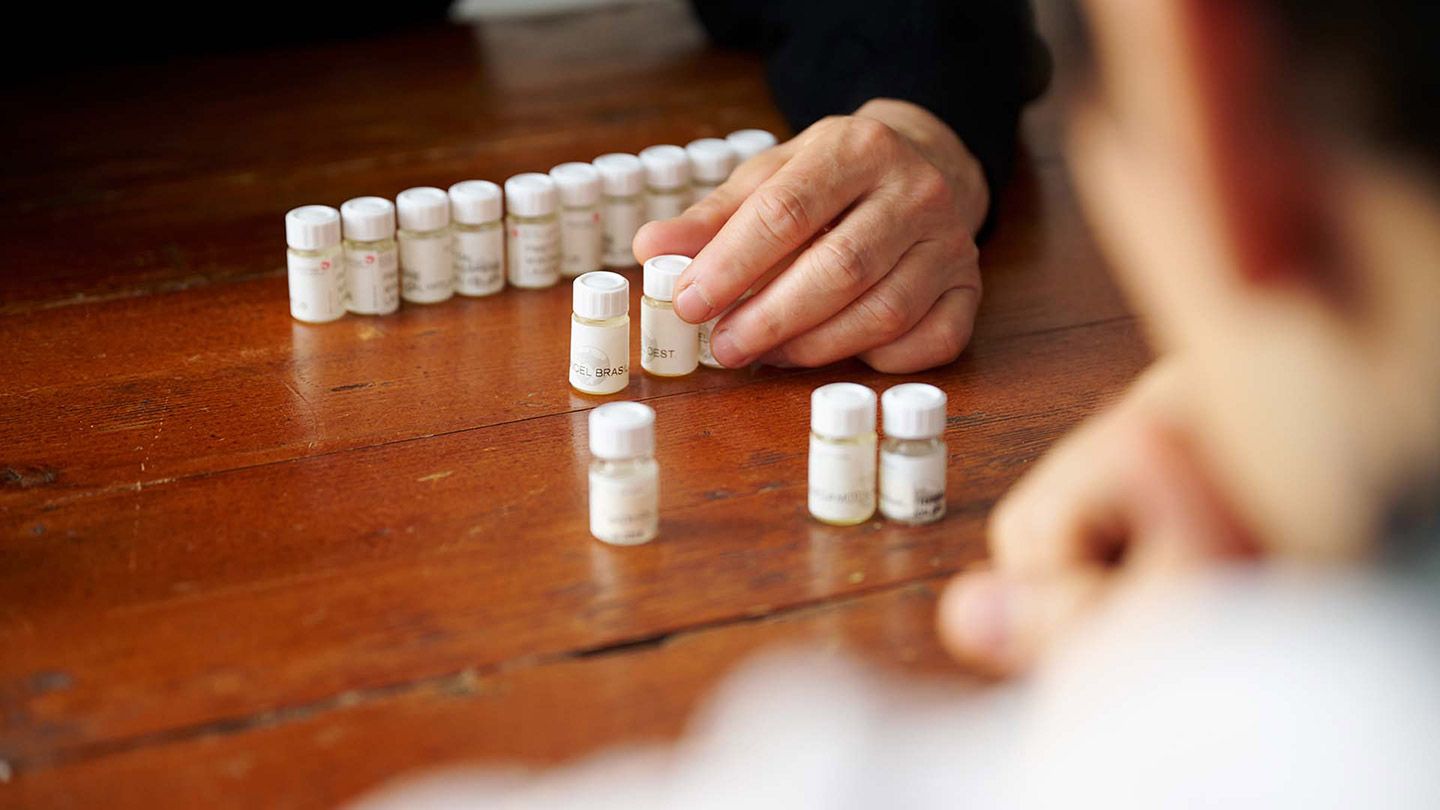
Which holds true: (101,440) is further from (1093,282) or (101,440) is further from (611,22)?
(611,22)

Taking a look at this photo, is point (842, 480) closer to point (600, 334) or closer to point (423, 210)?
point (600, 334)

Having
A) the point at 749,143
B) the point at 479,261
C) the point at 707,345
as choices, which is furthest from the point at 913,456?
the point at 749,143

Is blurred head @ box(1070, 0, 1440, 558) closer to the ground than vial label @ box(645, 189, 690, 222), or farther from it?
farther from it

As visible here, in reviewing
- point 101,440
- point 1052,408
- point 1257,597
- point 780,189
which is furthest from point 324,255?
point 1257,597

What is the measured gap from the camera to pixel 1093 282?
1315 mm

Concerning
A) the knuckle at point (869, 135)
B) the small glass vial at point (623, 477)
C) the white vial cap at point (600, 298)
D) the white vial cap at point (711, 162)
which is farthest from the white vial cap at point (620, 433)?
the white vial cap at point (711, 162)

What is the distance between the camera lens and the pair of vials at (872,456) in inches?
35.2

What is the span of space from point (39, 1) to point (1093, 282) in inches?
54.2

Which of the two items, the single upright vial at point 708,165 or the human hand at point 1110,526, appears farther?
the single upright vial at point 708,165

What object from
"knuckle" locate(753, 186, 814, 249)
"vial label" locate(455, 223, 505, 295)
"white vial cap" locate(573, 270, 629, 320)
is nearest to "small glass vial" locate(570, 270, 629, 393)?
"white vial cap" locate(573, 270, 629, 320)

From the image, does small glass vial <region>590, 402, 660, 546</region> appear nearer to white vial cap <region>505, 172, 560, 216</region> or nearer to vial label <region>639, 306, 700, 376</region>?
vial label <region>639, 306, 700, 376</region>

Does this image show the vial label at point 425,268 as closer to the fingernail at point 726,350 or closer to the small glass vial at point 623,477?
the fingernail at point 726,350

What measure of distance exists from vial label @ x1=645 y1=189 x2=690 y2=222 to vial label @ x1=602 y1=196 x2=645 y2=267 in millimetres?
17

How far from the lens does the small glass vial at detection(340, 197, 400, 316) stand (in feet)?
4.05
